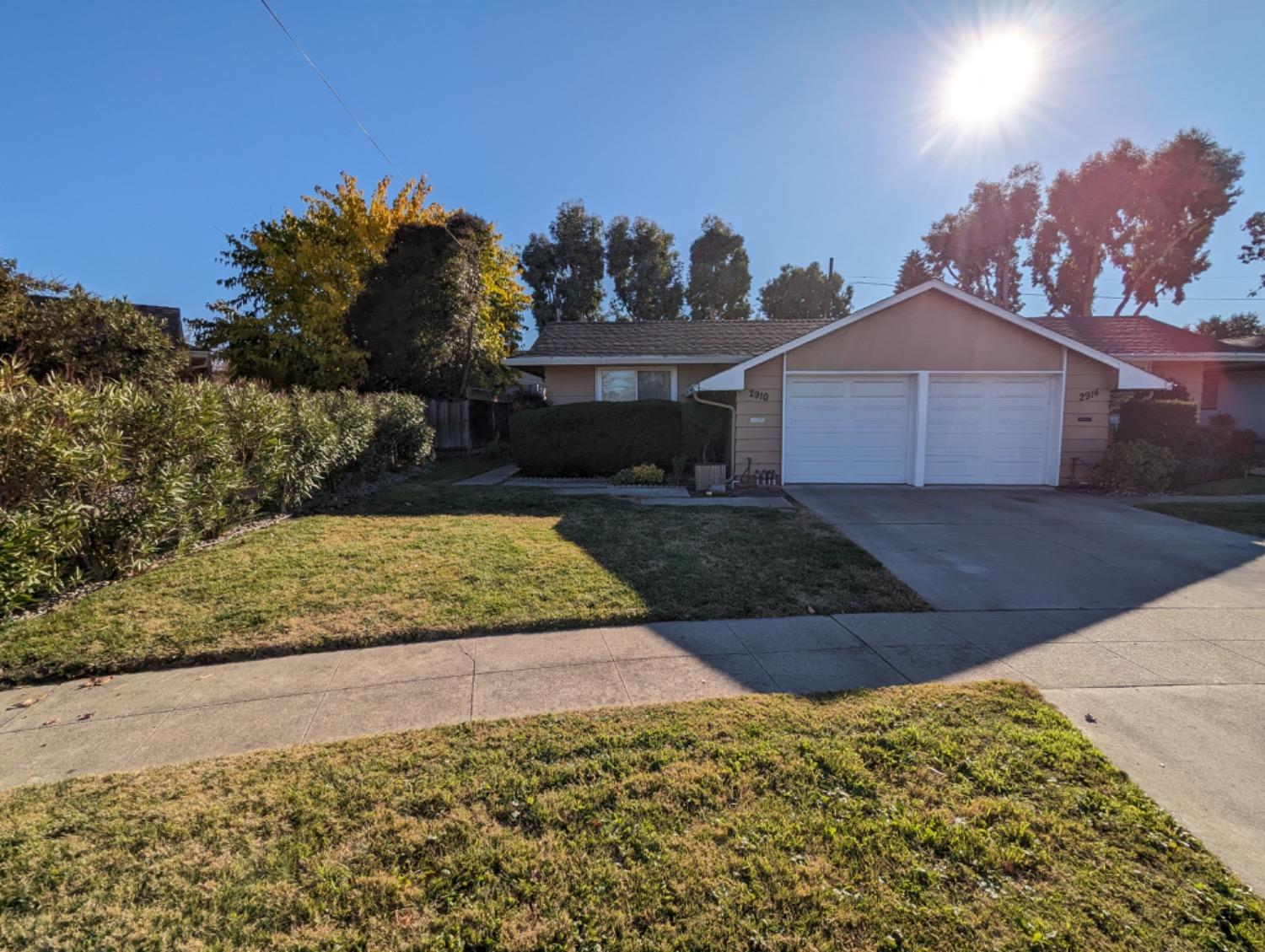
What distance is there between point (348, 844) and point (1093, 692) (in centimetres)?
408

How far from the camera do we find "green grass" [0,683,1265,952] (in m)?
1.94

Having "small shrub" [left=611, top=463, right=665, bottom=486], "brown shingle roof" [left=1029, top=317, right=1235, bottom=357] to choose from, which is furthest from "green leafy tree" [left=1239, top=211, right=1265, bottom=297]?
"small shrub" [left=611, top=463, right=665, bottom=486]

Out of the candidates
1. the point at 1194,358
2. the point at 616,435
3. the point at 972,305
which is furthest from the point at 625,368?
the point at 1194,358

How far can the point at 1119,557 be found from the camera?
6477mm

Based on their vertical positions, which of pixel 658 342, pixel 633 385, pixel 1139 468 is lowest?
pixel 1139 468

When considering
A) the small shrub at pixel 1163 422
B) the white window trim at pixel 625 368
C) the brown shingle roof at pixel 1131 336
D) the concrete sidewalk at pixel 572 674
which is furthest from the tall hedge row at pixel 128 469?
the brown shingle roof at pixel 1131 336

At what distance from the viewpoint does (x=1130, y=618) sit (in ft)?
15.6

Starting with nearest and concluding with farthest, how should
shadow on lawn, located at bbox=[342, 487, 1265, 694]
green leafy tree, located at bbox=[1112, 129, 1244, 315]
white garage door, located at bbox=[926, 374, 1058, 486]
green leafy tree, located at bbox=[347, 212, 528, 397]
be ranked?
1. shadow on lawn, located at bbox=[342, 487, 1265, 694]
2. white garage door, located at bbox=[926, 374, 1058, 486]
3. green leafy tree, located at bbox=[347, 212, 528, 397]
4. green leafy tree, located at bbox=[1112, 129, 1244, 315]

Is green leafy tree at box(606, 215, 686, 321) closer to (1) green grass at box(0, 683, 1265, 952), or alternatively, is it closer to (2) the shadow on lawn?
(2) the shadow on lawn

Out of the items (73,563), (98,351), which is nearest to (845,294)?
(98,351)

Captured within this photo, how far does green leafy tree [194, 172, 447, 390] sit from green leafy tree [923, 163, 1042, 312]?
25352mm

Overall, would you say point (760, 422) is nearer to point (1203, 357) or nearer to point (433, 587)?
point (433, 587)

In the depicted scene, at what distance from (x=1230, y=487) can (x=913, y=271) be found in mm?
24693

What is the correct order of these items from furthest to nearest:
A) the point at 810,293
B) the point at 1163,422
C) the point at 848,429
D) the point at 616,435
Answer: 1. the point at 810,293
2. the point at 616,435
3. the point at 1163,422
4. the point at 848,429
